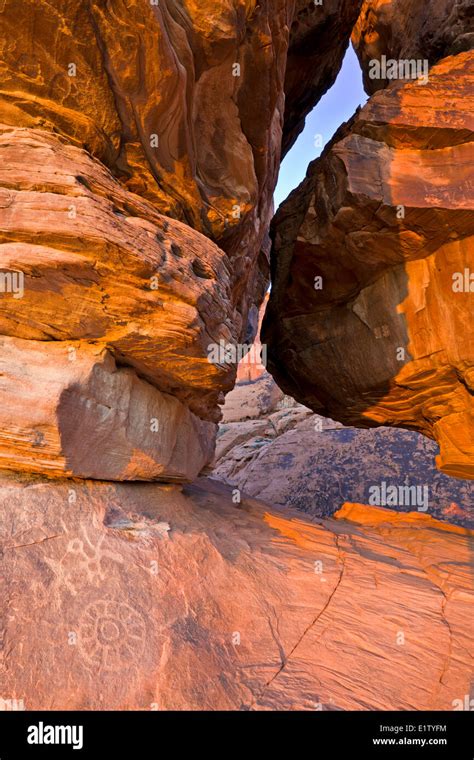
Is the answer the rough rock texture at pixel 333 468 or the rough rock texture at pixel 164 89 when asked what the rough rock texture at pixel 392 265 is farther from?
the rough rock texture at pixel 333 468

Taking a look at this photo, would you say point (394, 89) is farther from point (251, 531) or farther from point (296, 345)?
point (251, 531)

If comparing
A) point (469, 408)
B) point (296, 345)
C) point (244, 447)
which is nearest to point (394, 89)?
point (296, 345)

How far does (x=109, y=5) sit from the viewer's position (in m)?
5.32

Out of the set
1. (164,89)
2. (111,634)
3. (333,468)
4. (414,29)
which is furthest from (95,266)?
(333,468)

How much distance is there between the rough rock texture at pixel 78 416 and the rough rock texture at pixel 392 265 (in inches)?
300

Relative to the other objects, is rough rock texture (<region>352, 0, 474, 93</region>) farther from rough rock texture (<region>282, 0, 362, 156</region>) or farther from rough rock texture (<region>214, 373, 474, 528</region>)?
rough rock texture (<region>214, 373, 474, 528</region>)

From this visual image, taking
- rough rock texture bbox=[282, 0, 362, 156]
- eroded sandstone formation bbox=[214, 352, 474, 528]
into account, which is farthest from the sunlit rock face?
eroded sandstone formation bbox=[214, 352, 474, 528]

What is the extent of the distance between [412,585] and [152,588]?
14.5 ft

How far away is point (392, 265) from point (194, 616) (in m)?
10.5

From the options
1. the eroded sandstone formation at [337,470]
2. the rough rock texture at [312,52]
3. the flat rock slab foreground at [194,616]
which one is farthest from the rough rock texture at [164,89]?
the eroded sandstone formation at [337,470]

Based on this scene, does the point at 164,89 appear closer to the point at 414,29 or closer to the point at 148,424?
the point at 148,424

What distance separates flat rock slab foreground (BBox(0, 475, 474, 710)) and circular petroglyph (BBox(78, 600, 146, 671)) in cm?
1

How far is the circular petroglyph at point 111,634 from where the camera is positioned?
12.5ft

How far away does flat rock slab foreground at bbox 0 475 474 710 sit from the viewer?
3.70 meters
